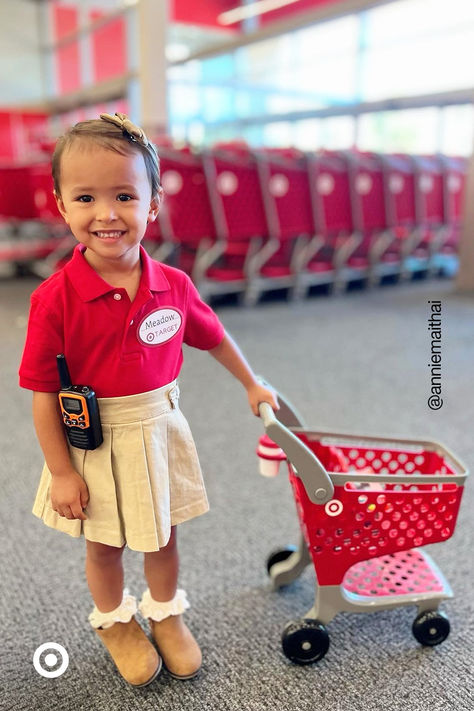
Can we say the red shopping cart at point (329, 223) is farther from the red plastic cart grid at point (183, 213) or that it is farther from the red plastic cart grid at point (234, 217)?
the red plastic cart grid at point (183, 213)

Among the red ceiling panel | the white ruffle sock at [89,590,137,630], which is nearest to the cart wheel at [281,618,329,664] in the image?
the white ruffle sock at [89,590,137,630]

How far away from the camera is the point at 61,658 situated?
1.07 m

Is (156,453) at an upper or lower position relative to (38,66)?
lower

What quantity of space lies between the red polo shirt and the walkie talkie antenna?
0.02 meters

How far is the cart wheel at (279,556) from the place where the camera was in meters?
1.30

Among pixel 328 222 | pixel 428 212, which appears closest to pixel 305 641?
pixel 328 222

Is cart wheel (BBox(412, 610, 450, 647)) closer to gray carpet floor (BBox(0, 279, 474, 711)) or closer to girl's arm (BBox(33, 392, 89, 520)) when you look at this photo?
gray carpet floor (BBox(0, 279, 474, 711))

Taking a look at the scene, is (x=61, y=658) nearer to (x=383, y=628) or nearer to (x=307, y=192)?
(x=383, y=628)

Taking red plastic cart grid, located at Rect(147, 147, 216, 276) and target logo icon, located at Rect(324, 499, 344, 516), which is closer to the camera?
target logo icon, located at Rect(324, 499, 344, 516)

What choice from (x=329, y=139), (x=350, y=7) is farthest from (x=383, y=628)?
(x=329, y=139)

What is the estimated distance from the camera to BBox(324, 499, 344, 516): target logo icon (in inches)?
39.4

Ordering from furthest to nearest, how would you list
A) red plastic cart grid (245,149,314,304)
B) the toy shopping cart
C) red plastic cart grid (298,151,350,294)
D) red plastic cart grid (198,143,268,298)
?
red plastic cart grid (298,151,350,294), red plastic cart grid (245,149,314,304), red plastic cart grid (198,143,268,298), the toy shopping cart

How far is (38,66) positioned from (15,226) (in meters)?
4.44

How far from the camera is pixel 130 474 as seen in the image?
0.90m
